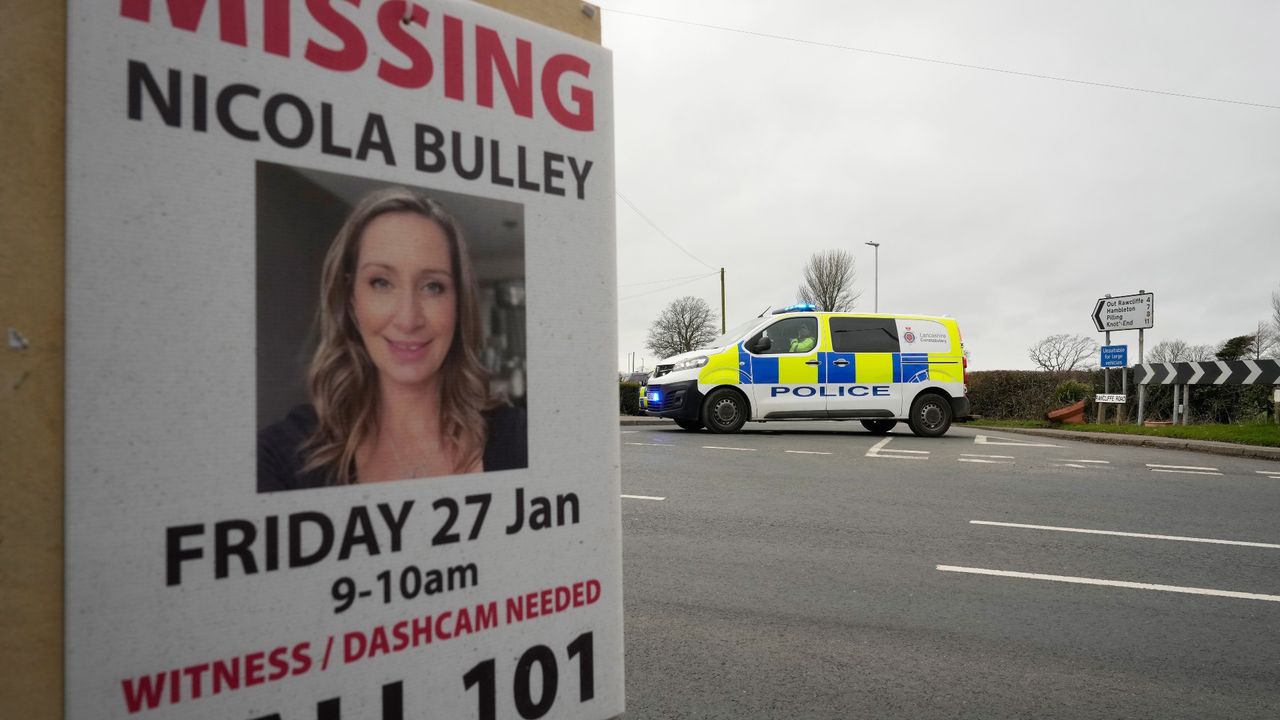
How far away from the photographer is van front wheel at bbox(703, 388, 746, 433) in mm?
12633

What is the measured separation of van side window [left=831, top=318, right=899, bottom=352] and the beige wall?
12415mm

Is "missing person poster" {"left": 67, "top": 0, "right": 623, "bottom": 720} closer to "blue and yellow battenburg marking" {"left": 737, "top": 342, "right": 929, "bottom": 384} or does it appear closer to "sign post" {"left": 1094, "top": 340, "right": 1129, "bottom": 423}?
"blue and yellow battenburg marking" {"left": 737, "top": 342, "right": 929, "bottom": 384}

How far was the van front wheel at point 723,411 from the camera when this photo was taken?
12.6 m

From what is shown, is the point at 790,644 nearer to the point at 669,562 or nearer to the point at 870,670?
the point at 870,670

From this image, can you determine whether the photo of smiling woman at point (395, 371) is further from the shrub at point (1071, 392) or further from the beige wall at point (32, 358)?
the shrub at point (1071, 392)

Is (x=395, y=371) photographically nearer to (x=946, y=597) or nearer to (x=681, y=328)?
(x=946, y=597)

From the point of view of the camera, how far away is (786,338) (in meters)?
12.7

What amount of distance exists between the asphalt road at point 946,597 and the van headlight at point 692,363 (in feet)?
15.5

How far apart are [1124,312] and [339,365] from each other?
68.5ft

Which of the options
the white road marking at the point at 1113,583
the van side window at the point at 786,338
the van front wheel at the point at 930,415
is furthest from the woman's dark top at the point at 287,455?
the van front wheel at the point at 930,415

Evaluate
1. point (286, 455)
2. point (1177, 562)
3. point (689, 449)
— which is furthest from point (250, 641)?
point (689, 449)

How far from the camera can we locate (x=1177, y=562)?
4.84 metres

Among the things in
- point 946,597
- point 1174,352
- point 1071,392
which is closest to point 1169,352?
point 1174,352

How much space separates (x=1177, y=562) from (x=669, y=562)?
317 centimetres
